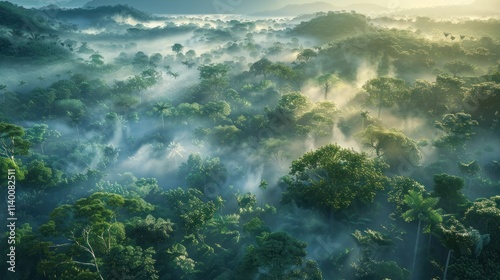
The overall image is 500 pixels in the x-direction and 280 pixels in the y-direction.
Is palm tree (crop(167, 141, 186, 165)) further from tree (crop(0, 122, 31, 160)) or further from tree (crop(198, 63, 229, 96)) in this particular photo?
tree (crop(198, 63, 229, 96))

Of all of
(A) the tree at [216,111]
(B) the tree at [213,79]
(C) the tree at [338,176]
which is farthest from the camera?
(B) the tree at [213,79]

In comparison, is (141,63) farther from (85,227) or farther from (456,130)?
(456,130)

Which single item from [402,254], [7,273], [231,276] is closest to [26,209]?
Result: [7,273]

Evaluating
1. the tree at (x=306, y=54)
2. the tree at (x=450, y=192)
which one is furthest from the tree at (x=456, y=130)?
the tree at (x=306, y=54)

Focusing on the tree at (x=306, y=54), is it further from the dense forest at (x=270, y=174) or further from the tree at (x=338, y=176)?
the tree at (x=338, y=176)

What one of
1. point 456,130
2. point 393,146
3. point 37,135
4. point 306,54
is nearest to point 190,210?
point 393,146

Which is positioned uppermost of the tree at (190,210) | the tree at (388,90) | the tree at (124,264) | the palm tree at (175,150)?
the tree at (388,90)

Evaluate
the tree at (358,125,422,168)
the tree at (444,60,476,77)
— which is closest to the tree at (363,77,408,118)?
the tree at (358,125,422,168)
